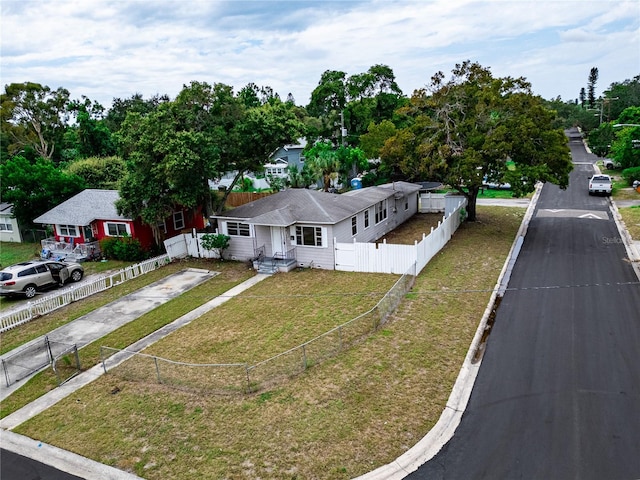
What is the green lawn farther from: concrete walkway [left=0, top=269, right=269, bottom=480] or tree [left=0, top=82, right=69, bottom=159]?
tree [left=0, top=82, right=69, bottom=159]

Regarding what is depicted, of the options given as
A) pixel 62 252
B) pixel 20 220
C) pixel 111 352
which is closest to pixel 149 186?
pixel 62 252

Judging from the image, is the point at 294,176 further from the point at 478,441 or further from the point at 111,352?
the point at 478,441

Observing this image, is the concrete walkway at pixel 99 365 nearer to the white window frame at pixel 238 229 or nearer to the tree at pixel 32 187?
the white window frame at pixel 238 229

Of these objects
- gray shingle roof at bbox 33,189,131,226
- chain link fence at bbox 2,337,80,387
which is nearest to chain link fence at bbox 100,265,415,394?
chain link fence at bbox 2,337,80,387

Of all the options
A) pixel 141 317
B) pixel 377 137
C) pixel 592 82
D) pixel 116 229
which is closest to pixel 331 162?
pixel 377 137

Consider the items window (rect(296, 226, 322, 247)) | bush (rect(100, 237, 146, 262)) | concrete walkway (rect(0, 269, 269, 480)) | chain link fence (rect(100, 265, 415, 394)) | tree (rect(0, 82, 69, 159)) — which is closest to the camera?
concrete walkway (rect(0, 269, 269, 480))

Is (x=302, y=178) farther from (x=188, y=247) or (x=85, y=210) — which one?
(x=85, y=210)

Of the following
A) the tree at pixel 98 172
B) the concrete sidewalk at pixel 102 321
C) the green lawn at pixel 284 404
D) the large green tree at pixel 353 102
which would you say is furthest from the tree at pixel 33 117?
the green lawn at pixel 284 404
